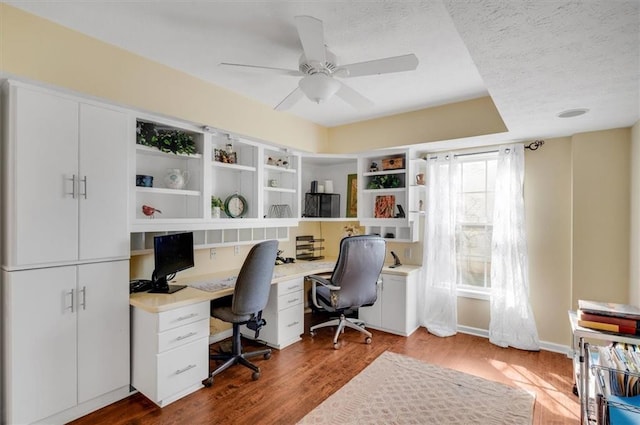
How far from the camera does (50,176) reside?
6.68ft

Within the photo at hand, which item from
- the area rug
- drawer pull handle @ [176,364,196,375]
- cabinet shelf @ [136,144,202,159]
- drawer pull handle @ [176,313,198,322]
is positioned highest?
cabinet shelf @ [136,144,202,159]

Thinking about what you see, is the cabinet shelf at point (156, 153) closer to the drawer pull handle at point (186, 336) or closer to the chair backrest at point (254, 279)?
the chair backrest at point (254, 279)

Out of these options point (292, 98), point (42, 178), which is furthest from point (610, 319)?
point (42, 178)

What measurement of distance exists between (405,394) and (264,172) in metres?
2.60

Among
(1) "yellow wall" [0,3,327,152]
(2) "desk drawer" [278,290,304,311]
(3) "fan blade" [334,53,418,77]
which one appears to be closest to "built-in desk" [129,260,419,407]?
(2) "desk drawer" [278,290,304,311]

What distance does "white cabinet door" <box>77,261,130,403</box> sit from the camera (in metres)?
2.19

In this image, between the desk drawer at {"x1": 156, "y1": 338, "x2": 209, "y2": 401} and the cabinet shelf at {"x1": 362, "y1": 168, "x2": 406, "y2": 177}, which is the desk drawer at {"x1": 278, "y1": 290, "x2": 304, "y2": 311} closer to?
the desk drawer at {"x1": 156, "y1": 338, "x2": 209, "y2": 401}

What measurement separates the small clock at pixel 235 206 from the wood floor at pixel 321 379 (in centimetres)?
142

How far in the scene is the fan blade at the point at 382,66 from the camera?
187 centimetres

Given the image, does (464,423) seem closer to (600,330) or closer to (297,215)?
(600,330)

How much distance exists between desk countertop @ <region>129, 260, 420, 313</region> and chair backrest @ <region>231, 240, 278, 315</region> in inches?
6.3

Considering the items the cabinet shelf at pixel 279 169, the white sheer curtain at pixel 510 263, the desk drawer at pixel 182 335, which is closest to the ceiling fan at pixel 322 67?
the cabinet shelf at pixel 279 169

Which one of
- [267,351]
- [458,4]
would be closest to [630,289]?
[458,4]

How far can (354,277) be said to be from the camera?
10.9ft
